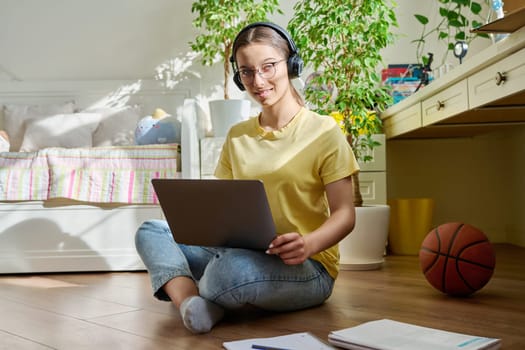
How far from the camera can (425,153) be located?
11.0 ft

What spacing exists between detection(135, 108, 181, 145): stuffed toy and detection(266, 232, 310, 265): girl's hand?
162cm

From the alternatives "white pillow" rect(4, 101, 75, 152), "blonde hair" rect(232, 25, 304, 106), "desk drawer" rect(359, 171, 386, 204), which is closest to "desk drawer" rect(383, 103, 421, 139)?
"desk drawer" rect(359, 171, 386, 204)

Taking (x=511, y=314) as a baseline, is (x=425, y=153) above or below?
above

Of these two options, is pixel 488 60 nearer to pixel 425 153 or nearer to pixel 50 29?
pixel 425 153

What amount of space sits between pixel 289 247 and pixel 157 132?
1.68 metres

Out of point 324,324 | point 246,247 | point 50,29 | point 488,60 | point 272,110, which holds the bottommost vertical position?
point 324,324

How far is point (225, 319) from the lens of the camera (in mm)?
1482

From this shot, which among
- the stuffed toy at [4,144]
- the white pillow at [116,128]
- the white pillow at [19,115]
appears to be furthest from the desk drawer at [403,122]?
the stuffed toy at [4,144]

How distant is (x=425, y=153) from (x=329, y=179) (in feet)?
6.51

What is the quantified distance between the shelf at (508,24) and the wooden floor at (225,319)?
2.40ft

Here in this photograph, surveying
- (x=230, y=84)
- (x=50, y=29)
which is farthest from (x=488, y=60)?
(x=50, y=29)

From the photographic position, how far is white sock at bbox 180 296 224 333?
4.34 feet

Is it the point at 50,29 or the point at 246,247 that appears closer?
the point at 246,247

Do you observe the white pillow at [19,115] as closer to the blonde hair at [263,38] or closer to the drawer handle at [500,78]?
the blonde hair at [263,38]
